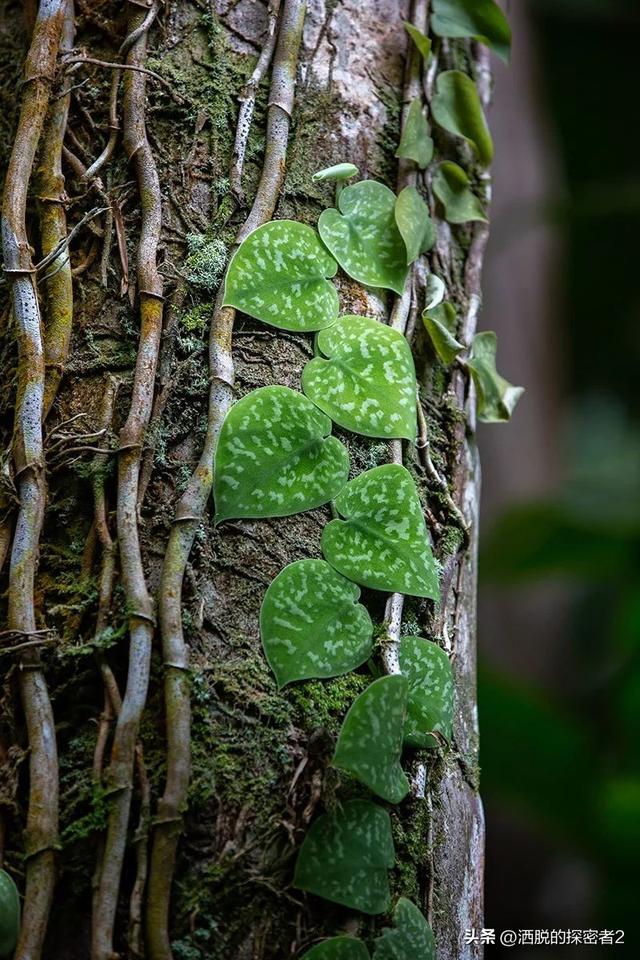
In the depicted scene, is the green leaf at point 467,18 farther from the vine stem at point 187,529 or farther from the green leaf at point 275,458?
the green leaf at point 275,458

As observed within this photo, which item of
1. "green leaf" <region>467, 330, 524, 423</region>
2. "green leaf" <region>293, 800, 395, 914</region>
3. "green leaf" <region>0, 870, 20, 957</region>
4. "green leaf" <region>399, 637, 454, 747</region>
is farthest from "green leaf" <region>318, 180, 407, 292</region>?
"green leaf" <region>0, 870, 20, 957</region>

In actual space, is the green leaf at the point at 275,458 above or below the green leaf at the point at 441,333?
below

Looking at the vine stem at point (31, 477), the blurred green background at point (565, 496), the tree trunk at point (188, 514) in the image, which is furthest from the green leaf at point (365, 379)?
the blurred green background at point (565, 496)

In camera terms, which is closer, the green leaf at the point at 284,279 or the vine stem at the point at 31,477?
the vine stem at the point at 31,477

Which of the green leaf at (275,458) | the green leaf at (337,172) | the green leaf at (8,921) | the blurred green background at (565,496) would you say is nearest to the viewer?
the green leaf at (8,921)

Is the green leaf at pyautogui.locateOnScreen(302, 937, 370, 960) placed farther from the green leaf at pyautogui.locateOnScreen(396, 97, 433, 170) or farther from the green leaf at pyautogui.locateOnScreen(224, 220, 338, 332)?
the green leaf at pyautogui.locateOnScreen(396, 97, 433, 170)

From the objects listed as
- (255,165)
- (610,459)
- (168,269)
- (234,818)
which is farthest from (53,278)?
(610,459)

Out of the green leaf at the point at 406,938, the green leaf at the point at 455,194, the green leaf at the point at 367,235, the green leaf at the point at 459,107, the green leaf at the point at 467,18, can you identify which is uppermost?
the green leaf at the point at 467,18
